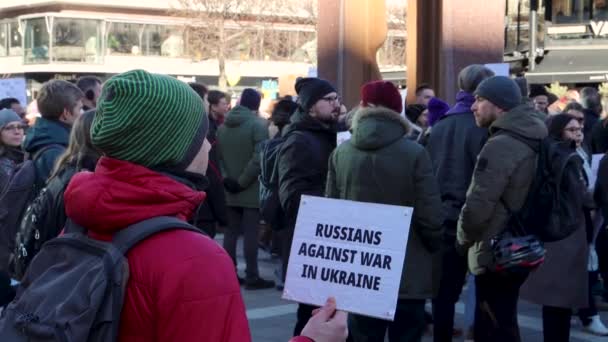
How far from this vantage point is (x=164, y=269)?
198cm

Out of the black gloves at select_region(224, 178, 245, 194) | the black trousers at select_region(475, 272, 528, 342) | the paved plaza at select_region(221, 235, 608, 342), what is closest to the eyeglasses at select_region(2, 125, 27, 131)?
the paved plaza at select_region(221, 235, 608, 342)

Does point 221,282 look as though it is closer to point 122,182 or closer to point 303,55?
point 122,182

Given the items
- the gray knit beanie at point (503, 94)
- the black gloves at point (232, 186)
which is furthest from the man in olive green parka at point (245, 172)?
the gray knit beanie at point (503, 94)

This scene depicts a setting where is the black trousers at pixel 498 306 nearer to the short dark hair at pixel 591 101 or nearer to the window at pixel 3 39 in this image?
the short dark hair at pixel 591 101

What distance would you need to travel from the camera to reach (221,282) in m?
1.99

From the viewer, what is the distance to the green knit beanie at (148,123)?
2133 mm

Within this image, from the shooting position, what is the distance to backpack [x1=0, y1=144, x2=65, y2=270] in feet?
17.1

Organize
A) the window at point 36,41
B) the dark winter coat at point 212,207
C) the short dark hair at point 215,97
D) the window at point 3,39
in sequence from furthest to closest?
1. the window at point 3,39
2. the window at point 36,41
3. the short dark hair at point 215,97
4. the dark winter coat at point 212,207

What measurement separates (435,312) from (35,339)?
5121 millimetres

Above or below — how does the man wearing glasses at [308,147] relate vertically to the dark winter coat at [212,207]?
above

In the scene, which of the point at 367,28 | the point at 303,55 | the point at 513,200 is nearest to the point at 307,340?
the point at 513,200

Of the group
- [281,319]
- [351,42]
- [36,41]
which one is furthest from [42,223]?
[36,41]

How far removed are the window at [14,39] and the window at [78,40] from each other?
3.33 meters

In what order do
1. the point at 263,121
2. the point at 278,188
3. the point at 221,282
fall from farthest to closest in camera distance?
the point at 263,121, the point at 278,188, the point at 221,282
